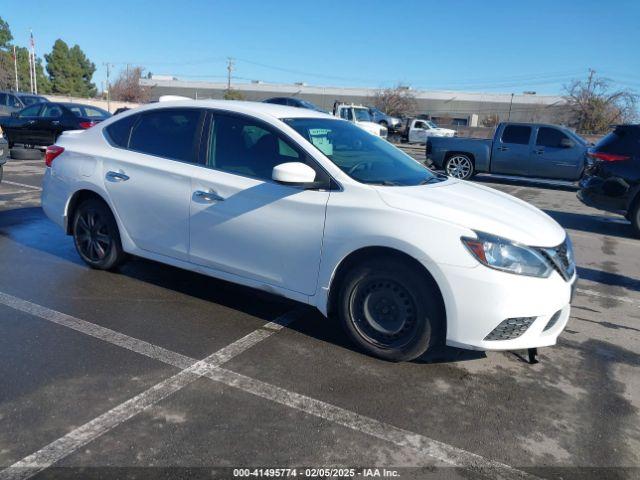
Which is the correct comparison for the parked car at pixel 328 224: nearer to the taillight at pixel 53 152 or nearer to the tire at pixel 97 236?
the tire at pixel 97 236

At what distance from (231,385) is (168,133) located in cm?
249

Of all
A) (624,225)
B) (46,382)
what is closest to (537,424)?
(46,382)

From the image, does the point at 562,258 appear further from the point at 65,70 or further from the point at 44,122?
the point at 65,70

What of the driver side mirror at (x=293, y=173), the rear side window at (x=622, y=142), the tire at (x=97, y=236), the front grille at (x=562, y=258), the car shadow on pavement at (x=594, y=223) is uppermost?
the rear side window at (x=622, y=142)

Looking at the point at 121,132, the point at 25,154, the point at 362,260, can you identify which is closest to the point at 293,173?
the point at 362,260

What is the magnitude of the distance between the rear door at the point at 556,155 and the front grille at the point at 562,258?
11.9m

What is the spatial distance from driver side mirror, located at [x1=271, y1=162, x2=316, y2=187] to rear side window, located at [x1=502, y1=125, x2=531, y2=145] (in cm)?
1291

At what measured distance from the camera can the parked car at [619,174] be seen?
8.61 m

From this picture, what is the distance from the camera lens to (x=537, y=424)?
123 inches

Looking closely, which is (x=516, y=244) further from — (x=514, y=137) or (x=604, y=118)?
(x=604, y=118)

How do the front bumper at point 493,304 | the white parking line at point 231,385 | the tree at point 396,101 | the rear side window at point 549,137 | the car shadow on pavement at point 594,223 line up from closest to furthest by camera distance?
the white parking line at point 231,385 < the front bumper at point 493,304 < the car shadow on pavement at point 594,223 < the rear side window at point 549,137 < the tree at point 396,101

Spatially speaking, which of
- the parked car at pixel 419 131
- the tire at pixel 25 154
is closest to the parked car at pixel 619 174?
the tire at pixel 25 154

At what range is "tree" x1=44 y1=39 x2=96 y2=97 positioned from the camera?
7575 centimetres

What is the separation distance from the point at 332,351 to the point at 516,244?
149cm
